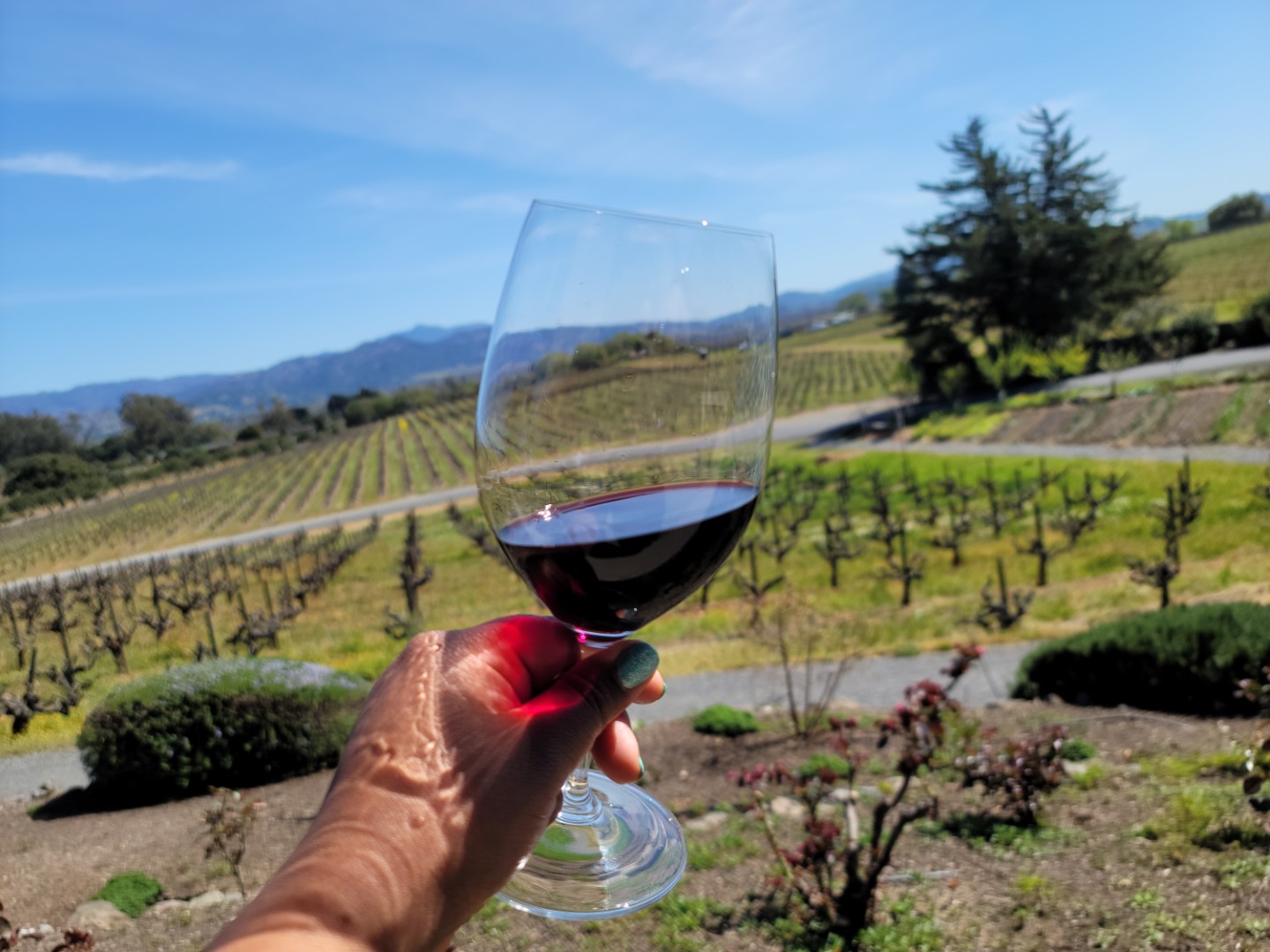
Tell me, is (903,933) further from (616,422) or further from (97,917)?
(97,917)

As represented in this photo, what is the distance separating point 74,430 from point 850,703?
805cm

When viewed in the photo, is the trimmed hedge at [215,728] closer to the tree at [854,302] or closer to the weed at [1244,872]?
the weed at [1244,872]

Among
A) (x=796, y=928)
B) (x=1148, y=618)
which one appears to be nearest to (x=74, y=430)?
(x=796, y=928)

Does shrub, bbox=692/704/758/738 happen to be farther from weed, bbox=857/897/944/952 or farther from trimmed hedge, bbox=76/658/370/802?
weed, bbox=857/897/944/952

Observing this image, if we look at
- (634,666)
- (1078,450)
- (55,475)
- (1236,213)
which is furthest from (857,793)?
(1236,213)

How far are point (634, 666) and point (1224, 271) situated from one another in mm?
82161

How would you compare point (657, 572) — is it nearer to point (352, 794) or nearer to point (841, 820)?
point (352, 794)

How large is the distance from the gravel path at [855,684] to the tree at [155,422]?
17.5 ft

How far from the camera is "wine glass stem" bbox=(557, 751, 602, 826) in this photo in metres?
1.44

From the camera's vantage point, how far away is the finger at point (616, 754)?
5.01 ft

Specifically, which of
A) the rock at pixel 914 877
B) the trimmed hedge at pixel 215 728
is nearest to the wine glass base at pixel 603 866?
the rock at pixel 914 877

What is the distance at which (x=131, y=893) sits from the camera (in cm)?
468

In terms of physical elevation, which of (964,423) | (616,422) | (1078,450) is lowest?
(1078,450)

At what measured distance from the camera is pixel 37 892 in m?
4.73
